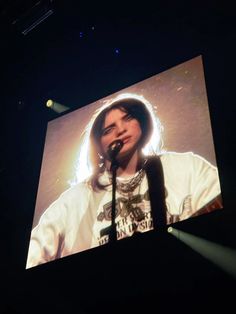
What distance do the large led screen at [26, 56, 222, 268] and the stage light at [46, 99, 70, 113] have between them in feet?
1.50

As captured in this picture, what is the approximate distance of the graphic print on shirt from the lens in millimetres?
2291

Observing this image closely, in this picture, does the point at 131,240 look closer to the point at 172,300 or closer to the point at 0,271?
the point at 172,300

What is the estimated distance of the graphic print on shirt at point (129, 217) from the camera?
7.52 feet

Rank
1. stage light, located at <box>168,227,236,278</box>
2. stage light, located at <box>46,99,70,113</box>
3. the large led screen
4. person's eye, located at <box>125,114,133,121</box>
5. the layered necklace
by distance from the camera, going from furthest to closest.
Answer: stage light, located at <box>46,99,70,113</box> < person's eye, located at <box>125,114,133,121</box> < the layered necklace < the large led screen < stage light, located at <box>168,227,236,278</box>

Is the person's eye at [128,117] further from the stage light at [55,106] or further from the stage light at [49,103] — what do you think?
the stage light at [49,103]

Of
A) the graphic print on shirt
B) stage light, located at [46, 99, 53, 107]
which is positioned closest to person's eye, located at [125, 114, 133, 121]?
the graphic print on shirt

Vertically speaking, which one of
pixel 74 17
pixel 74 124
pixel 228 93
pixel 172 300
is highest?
pixel 74 17

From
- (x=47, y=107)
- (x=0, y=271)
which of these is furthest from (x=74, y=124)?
(x=0, y=271)

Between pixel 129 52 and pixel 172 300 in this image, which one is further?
pixel 129 52

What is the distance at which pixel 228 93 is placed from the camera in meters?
2.59

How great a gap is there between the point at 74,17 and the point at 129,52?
51 centimetres

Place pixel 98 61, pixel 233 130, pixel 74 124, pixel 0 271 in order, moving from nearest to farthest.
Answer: pixel 233 130 → pixel 0 271 → pixel 74 124 → pixel 98 61

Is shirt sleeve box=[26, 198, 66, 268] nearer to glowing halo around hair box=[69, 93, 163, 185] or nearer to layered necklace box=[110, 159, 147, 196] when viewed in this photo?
glowing halo around hair box=[69, 93, 163, 185]

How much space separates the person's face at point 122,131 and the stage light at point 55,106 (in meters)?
0.78
